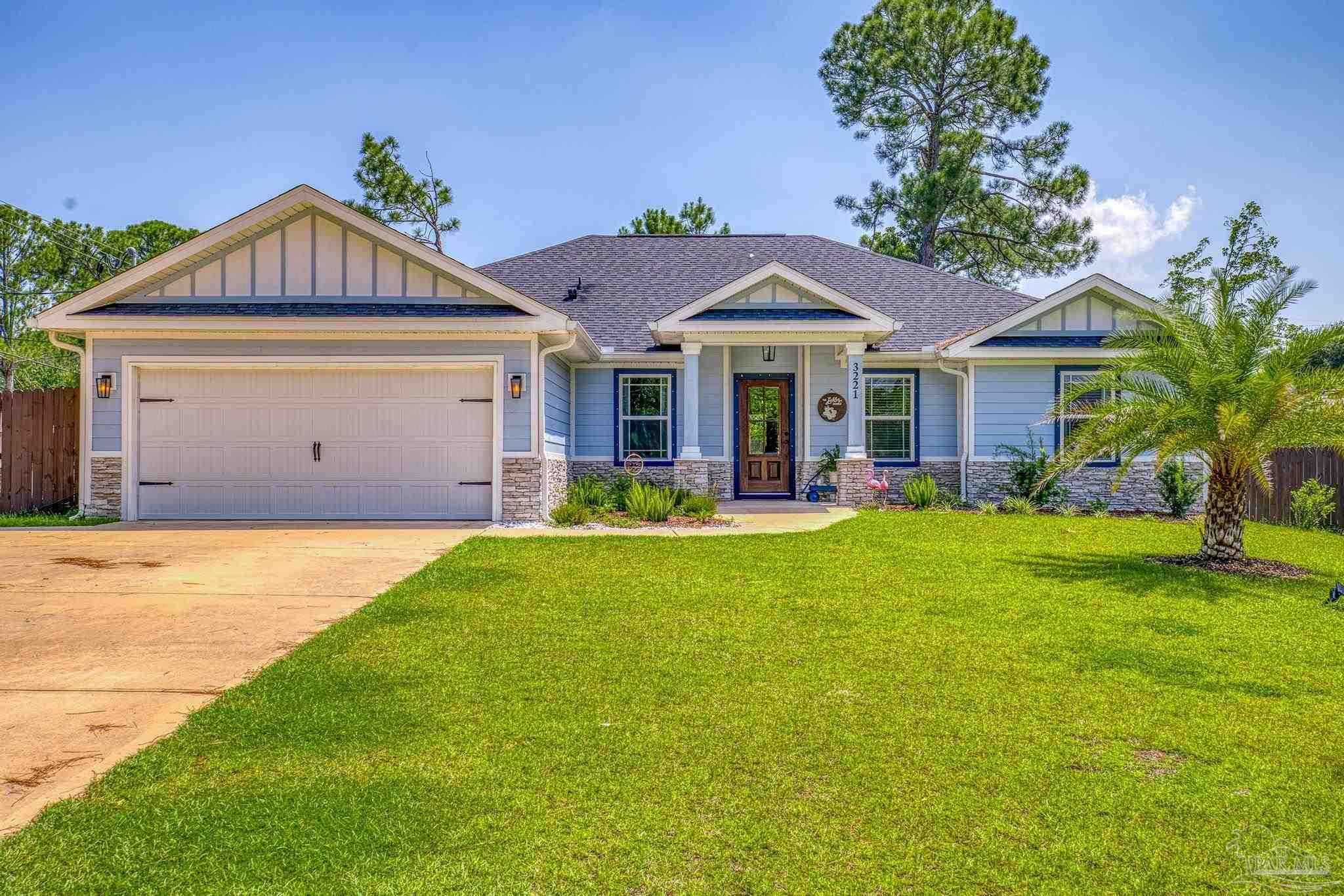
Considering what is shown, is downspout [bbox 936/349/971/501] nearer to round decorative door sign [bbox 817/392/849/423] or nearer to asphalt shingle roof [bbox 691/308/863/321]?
round decorative door sign [bbox 817/392/849/423]

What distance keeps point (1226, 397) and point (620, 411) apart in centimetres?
952

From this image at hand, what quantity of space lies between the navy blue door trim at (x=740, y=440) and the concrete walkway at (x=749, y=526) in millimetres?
1797

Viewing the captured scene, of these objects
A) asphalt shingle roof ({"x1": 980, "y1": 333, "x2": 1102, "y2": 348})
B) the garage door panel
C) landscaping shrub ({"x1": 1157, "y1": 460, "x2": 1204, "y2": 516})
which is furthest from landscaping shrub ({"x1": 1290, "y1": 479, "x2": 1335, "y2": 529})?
the garage door panel

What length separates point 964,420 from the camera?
1470 cm

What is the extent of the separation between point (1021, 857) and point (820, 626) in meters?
2.98

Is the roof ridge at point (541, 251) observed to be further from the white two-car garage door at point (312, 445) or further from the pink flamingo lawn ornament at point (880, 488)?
the pink flamingo lawn ornament at point (880, 488)

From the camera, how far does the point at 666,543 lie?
895cm

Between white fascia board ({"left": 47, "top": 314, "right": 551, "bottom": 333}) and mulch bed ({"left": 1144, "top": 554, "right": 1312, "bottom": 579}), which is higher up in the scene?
white fascia board ({"left": 47, "top": 314, "right": 551, "bottom": 333})

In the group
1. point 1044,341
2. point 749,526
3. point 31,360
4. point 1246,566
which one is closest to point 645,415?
point 749,526

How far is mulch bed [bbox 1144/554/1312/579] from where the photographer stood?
7.89 meters

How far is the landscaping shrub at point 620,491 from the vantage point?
41.8 ft

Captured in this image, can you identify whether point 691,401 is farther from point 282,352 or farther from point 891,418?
point 282,352

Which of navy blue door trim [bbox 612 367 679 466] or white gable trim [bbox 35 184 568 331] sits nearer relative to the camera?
white gable trim [bbox 35 184 568 331]

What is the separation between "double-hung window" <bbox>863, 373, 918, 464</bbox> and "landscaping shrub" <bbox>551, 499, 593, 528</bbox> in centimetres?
611
